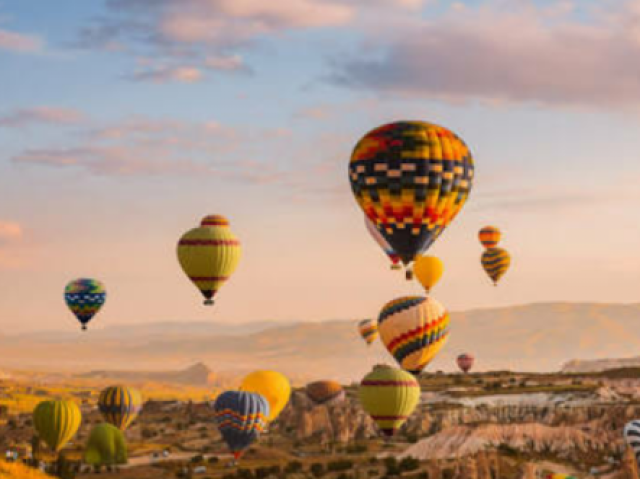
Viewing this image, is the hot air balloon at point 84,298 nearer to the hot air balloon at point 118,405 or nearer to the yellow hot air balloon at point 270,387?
the hot air balloon at point 118,405

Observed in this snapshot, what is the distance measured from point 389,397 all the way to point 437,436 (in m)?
4.79

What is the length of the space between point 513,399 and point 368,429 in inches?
568

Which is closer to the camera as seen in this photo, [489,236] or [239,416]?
[239,416]

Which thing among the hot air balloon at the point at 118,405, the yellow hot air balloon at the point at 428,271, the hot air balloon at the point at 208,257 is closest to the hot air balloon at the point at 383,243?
the hot air balloon at the point at 208,257

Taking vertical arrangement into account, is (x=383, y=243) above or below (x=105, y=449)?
above

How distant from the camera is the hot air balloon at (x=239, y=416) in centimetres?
8425

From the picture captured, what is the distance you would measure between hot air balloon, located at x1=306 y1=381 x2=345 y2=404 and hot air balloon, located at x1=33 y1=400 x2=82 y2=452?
3146 centimetres

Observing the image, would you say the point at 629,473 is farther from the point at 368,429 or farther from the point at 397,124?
the point at 368,429

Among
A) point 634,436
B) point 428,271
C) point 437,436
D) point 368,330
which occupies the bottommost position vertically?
point 634,436

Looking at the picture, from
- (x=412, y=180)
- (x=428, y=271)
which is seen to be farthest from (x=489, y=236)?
(x=412, y=180)

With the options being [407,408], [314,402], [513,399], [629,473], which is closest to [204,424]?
[314,402]

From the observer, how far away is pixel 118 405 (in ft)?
345

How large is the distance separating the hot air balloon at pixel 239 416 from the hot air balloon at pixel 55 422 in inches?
664

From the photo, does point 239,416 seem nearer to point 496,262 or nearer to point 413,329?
point 413,329
